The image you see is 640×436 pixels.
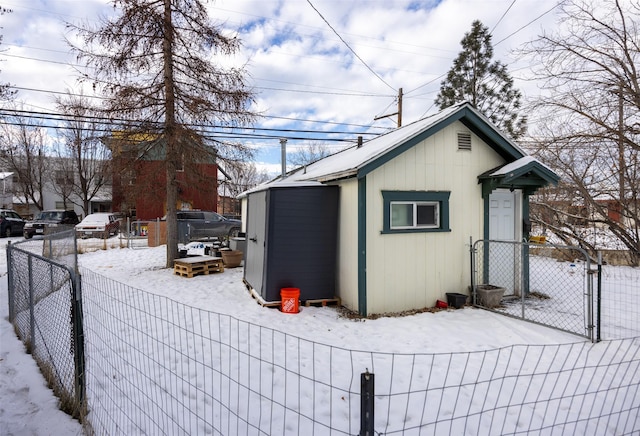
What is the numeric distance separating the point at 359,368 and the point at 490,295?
3.71 metres

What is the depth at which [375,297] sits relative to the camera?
20.0 feet

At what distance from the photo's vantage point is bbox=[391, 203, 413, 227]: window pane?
21.0 feet

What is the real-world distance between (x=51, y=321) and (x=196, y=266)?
4.82 m

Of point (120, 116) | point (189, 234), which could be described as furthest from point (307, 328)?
point (189, 234)

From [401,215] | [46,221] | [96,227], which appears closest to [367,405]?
[401,215]

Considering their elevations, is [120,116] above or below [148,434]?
above

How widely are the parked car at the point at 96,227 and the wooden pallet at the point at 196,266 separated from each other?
11563mm

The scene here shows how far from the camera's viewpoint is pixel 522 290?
5605mm

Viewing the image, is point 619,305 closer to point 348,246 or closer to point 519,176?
point 519,176

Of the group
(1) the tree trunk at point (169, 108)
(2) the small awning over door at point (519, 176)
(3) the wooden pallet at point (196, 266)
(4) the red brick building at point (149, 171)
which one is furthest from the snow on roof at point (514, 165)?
(1) the tree trunk at point (169, 108)

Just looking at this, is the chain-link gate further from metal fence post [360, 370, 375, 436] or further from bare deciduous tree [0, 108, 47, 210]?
bare deciduous tree [0, 108, 47, 210]

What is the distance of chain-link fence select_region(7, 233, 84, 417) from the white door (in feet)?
23.2

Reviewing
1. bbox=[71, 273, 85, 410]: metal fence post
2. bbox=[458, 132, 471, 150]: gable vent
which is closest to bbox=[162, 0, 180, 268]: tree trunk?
bbox=[458, 132, 471, 150]: gable vent

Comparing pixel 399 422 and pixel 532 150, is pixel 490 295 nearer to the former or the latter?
pixel 399 422
